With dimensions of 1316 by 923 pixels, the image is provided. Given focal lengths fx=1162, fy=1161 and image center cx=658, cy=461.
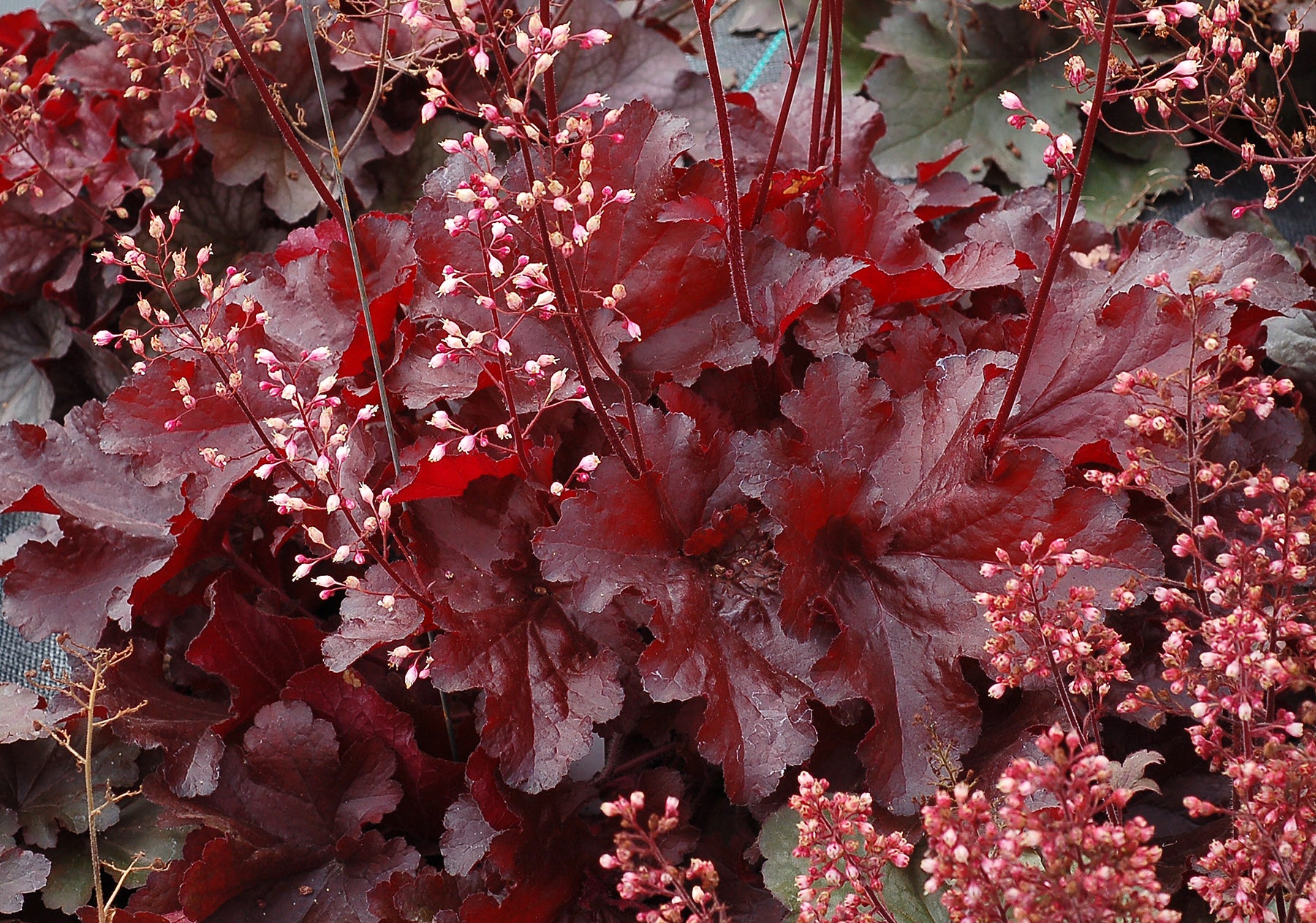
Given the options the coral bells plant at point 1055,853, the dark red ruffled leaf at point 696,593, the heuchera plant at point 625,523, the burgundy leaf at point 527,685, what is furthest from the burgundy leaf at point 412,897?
the coral bells plant at point 1055,853

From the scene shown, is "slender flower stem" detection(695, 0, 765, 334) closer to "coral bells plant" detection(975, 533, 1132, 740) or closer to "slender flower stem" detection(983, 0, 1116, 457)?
"slender flower stem" detection(983, 0, 1116, 457)

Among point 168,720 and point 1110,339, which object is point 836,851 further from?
point 168,720

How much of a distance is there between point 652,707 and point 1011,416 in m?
0.44

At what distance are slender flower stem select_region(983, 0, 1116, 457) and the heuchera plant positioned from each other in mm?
Answer: 11

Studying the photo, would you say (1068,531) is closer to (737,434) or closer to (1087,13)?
(737,434)

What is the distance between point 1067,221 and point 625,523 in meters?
0.41

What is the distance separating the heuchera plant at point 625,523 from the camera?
0.89 meters

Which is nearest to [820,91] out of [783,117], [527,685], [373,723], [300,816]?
[783,117]

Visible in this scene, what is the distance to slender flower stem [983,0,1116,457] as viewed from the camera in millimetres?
711

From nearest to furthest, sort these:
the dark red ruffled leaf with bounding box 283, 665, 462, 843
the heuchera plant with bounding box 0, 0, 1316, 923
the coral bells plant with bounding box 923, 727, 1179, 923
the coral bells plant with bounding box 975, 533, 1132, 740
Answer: the coral bells plant with bounding box 923, 727, 1179, 923 → the coral bells plant with bounding box 975, 533, 1132, 740 → the heuchera plant with bounding box 0, 0, 1316, 923 → the dark red ruffled leaf with bounding box 283, 665, 462, 843

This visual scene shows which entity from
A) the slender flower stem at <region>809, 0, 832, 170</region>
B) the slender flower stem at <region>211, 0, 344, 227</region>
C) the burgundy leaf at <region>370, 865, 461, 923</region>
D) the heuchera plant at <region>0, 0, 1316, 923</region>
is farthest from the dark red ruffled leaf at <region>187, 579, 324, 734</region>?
the slender flower stem at <region>809, 0, 832, 170</region>

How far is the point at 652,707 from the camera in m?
1.13

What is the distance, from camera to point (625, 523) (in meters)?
0.97

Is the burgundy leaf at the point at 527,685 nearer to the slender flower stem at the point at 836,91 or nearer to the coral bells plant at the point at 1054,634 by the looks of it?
the coral bells plant at the point at 1054,634
